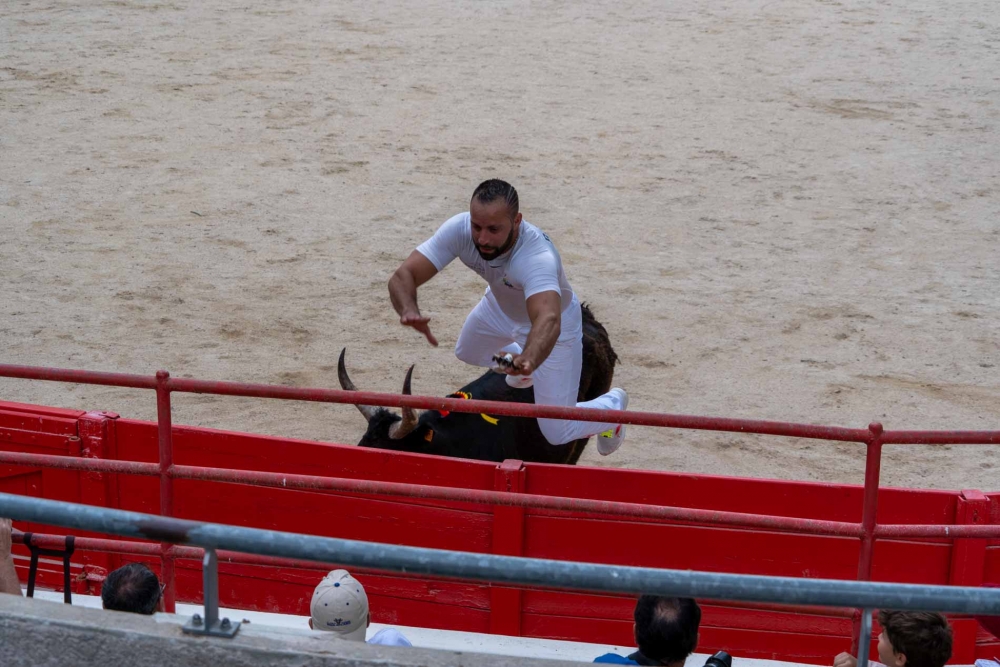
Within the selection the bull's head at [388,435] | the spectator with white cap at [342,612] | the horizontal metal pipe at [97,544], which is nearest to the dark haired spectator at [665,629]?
the spectator with white cap at [342,612]

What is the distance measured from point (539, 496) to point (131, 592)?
1.36 metres

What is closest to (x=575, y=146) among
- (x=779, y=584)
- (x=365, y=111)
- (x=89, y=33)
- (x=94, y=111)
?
(x=365, y=111)

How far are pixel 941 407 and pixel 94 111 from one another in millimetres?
9101

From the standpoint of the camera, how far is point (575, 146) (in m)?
11.8

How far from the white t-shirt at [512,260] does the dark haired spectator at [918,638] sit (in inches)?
98.0

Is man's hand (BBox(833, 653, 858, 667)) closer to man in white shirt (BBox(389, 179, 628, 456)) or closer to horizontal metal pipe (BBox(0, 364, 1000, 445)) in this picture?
horizontal metal pipe (BBox(0, 364, 1000, 445))

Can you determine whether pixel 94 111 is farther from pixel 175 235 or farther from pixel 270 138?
pixel 175 235

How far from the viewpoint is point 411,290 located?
5230mm

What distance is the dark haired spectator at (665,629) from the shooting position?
297cm

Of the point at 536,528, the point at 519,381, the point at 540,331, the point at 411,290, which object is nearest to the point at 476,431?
the point at 519,381

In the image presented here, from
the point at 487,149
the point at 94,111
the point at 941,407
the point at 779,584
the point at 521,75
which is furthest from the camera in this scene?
the point at 521,75

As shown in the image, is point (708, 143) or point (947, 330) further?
point (708, 143)

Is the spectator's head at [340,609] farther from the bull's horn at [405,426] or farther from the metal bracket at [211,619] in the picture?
the bull's horn at [405,426]

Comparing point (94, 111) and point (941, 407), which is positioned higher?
point (94, 111)
